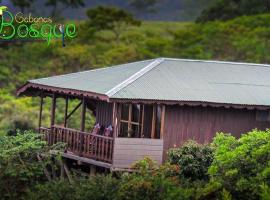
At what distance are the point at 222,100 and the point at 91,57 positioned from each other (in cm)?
2887

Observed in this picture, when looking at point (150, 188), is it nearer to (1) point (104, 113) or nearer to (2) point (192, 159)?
(2) point (192, 159)

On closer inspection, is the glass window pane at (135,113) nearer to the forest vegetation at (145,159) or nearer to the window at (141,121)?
the window at (141,121)

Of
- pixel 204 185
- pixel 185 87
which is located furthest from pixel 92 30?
pixel 204 185

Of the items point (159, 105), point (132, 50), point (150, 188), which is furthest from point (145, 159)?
point (132, 50)

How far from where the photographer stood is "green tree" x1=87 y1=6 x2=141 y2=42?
55.6 meters

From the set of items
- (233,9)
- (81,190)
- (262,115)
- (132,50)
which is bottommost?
(81,190)

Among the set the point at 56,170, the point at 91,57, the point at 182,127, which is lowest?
the point at 56,170

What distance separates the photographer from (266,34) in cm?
5209

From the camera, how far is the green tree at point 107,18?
55.6m

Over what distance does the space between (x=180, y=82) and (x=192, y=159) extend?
342 cm

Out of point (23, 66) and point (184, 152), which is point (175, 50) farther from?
point (184, 152)

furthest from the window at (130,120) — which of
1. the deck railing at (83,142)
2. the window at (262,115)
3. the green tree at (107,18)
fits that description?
the green tree at (107,18)

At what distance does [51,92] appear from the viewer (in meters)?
27.2

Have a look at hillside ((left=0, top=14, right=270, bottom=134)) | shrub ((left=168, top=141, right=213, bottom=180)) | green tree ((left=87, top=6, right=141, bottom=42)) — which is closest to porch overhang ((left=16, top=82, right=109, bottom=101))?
shrub ((left=168, top=141, right=213, bottom=180))
